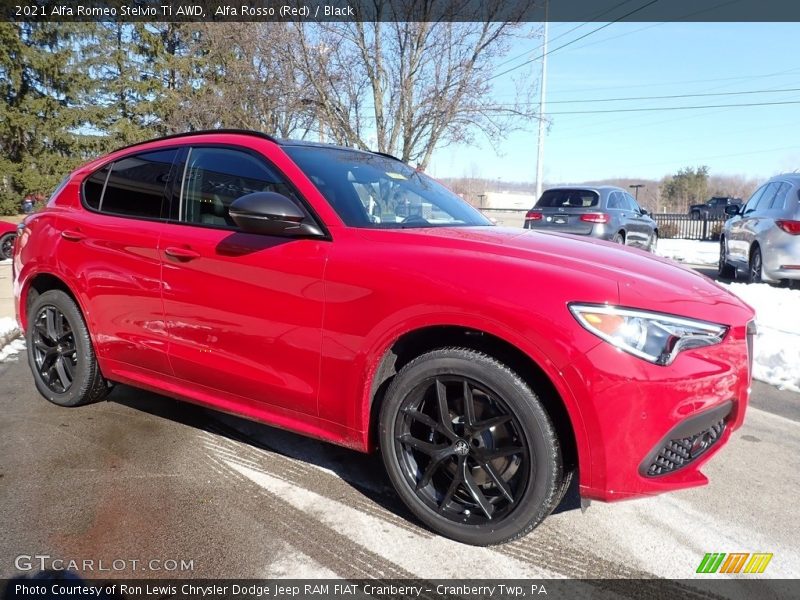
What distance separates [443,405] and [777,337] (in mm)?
4808

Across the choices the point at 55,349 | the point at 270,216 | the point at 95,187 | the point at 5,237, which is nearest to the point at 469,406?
the point at 270,216

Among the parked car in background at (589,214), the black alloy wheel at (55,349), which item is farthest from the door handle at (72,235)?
the parked car in background at (589,214)

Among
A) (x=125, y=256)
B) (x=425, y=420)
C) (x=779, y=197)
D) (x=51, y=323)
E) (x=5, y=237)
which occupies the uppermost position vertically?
(x=779, y=197)

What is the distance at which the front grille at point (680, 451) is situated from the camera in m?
2.17

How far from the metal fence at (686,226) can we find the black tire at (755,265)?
1711 cm

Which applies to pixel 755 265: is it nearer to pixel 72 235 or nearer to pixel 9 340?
pixel 72 235

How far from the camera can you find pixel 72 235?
368 centimetres

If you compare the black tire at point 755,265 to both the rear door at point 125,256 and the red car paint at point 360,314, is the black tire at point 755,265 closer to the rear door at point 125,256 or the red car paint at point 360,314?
the red car paint at point 360,314

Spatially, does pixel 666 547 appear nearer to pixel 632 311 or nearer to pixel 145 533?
pixel 632 311

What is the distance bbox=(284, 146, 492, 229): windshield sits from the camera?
2856 millimetres

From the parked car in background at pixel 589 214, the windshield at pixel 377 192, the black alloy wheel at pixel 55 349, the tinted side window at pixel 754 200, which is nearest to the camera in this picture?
the windshield at pixel 377 192

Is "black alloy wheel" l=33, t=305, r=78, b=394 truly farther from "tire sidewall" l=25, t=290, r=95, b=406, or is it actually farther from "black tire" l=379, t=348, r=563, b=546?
"black tire" l=379, t=348, r=563, b=546

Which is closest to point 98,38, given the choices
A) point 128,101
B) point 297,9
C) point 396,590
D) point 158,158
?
point 128,101

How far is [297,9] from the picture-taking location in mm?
12062
